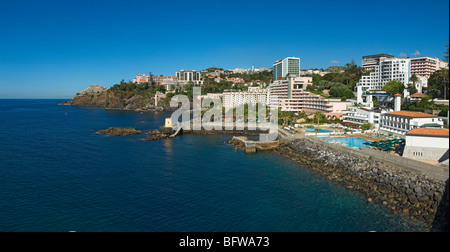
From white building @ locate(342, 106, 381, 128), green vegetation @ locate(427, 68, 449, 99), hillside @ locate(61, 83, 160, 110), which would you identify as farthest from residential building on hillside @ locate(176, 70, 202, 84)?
green vegetation @ locate(427, 68, 449, 99)

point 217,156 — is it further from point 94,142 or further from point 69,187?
point 94,142

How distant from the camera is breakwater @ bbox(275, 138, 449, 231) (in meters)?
15.2

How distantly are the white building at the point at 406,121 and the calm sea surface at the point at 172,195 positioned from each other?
38.0ft

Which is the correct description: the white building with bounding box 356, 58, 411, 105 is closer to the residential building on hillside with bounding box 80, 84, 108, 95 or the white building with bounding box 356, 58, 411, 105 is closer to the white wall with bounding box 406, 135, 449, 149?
the white wall with bounding box 406, 135, 449, 149

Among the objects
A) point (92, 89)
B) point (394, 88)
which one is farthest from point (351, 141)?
point (92, 89)

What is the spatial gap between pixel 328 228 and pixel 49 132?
46.7 metres

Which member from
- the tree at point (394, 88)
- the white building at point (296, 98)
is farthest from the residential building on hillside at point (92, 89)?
the tree at point (394, 88)

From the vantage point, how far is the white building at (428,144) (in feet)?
61.1

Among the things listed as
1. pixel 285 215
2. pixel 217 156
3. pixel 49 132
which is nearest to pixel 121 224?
pixel 285 215

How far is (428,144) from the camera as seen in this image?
771 inches

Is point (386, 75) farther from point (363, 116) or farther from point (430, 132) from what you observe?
point (430, 132)

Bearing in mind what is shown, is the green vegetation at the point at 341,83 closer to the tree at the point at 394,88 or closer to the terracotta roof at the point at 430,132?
the tree at the point at 394,88

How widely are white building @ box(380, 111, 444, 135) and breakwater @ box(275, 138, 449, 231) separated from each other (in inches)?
256

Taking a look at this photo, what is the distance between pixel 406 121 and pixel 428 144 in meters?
9.38
